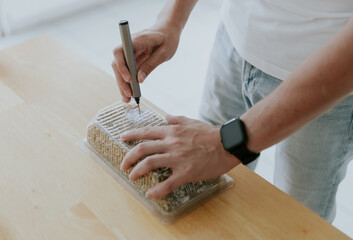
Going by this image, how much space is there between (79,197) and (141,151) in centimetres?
16

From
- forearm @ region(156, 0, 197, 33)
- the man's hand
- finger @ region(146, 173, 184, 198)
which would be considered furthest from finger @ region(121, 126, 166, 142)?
forearm @ region(156, 0, 197, 33)

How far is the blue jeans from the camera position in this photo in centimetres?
104

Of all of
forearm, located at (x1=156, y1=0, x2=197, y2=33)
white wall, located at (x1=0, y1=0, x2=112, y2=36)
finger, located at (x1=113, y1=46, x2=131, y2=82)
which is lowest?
white wall, located at (x1=0, y1=0, x2=112, y2=36)

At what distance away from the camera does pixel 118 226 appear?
83cm

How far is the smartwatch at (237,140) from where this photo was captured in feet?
2.74

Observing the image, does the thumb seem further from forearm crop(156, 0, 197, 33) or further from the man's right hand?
forearm crop(156, 0, 197, 33)

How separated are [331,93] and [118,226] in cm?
46

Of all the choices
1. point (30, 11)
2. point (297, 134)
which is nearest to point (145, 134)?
point (297, 134)

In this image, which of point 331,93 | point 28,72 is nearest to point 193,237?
point 331,93

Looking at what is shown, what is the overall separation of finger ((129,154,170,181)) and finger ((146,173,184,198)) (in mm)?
36

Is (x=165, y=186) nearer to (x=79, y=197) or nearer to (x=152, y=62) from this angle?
(x=79, y=197)

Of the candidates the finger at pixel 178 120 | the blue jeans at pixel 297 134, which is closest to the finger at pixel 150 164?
the finger at pixel 178 120

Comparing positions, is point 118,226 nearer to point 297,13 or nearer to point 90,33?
point 297,13

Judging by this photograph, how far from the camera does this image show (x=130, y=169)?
0.90 metres
